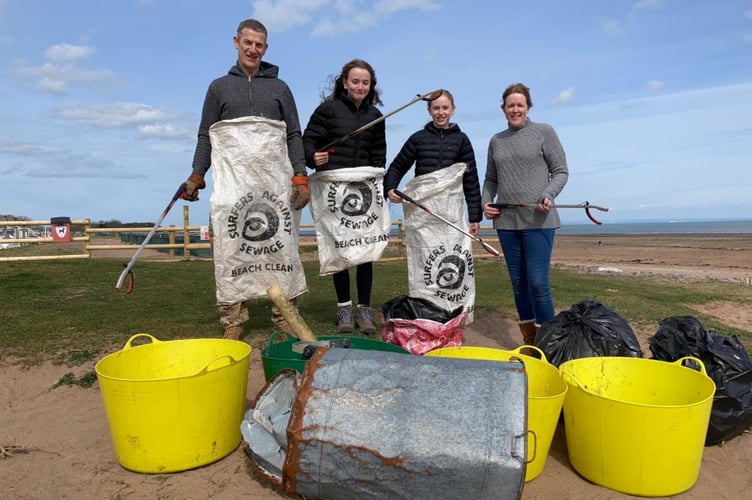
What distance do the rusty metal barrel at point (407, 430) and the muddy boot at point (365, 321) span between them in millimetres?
2445

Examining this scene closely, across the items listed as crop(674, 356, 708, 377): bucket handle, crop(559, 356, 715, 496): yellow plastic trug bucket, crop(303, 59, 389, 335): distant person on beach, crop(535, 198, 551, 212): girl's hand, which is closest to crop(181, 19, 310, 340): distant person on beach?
crop(303, 59, 389, 335): distant person on beach

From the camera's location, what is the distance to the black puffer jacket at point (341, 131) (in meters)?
4.13

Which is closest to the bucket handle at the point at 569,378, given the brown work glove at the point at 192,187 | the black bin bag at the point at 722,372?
the black bin bag at the point at 722,372

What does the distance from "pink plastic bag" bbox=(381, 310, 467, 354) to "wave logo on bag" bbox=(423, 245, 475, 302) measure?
15.9 inches

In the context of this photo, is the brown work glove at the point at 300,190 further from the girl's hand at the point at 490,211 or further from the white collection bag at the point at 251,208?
the girl's hand at the point at 490,211

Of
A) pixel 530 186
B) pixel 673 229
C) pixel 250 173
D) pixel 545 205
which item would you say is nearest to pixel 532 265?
pixel 545 205

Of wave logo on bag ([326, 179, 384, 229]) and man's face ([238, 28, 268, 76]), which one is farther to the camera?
wave logo on bag ([326, 179, 384, 229])

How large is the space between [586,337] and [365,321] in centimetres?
199

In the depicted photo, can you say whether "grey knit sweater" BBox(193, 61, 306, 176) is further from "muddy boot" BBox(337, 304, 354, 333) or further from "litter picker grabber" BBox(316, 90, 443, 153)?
"muddy boot" BBox(337, 304, 354, 333)

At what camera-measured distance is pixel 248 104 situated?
12.4 feet

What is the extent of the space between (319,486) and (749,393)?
2137 millimetres

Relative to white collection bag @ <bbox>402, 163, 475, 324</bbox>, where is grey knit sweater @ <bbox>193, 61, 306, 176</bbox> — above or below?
above

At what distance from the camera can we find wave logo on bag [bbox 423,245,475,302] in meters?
4.14

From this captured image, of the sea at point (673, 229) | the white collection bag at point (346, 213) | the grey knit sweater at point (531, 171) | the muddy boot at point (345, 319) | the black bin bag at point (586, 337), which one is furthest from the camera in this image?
the sea at point (673, 229)
